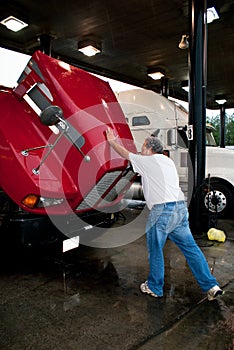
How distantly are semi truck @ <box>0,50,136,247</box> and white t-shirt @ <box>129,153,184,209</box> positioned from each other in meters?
0.38

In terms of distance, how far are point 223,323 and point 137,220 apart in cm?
424

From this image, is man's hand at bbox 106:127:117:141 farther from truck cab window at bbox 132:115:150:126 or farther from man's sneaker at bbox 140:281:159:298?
truck cab window at bbox 132:115:150:126

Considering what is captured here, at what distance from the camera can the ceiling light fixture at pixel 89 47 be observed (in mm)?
8516

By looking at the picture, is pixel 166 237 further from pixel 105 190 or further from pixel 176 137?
pixel 176 137

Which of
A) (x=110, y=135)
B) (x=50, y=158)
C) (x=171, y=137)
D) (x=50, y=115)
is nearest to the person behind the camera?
(x=50, y=115)

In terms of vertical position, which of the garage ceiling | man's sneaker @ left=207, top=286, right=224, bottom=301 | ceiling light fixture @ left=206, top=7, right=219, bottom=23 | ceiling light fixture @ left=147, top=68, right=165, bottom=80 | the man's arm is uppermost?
the garage ceiling

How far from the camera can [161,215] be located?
3.09 meters

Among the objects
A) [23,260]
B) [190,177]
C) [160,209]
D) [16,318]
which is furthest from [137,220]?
[16,318]

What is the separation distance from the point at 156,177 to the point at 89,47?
6.62 m

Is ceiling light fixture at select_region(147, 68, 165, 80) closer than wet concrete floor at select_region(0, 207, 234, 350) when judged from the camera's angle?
No

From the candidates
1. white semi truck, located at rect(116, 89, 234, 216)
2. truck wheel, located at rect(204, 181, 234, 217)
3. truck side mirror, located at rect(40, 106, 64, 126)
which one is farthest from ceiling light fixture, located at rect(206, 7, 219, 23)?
truck side mirror, located at rect(40, 106, 64, 126)

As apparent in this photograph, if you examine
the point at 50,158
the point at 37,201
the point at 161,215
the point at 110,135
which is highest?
the point at 110,135

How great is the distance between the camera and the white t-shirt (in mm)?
3098

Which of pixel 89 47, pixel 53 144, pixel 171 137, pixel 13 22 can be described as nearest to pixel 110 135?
pixel 53 144
